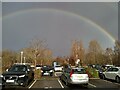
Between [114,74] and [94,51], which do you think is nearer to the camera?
[114,74]

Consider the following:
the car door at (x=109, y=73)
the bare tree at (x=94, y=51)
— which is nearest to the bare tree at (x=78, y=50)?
the bare tree at (x=94, y=51)

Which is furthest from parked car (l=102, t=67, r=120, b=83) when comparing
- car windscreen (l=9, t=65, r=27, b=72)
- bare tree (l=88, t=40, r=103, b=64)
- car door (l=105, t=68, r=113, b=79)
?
bare tree (l=88, t=40, r=103, b=64)

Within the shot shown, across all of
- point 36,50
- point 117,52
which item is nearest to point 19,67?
point 36,50

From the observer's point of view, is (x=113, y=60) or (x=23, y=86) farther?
(x=113, y=60)

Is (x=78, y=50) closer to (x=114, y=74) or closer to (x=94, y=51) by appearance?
(x=94, y=51)

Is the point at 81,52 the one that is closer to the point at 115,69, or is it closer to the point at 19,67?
the point at 115,69

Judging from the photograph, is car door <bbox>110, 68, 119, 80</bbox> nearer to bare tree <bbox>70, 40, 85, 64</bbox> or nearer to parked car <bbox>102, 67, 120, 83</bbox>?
parked car <bbox>102, 67, 120, 83</bbox>

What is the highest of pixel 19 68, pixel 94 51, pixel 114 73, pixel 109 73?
pixel 94 51

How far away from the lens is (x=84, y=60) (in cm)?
7969

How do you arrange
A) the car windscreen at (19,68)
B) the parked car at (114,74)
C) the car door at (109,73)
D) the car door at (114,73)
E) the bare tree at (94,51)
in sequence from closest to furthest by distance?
the car windscreen at (19,68), the parked car at (114,74), the car door at (114,73), the car door at (109,73), the bare tree at (94,51)

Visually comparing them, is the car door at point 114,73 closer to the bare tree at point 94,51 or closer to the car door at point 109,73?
the car door at point 109,73

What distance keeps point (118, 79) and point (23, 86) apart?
10.1 metres

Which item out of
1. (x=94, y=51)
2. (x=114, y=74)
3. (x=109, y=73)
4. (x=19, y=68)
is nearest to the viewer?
(x=19, y=68)

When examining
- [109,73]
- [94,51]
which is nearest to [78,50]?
[94,51]
